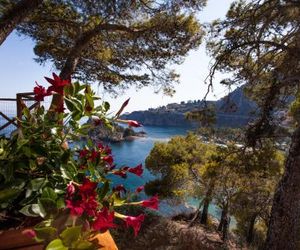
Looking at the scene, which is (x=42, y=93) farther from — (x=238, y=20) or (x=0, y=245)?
(x=238, y=20)

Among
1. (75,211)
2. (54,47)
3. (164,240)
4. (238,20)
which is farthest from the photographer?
(54,47)

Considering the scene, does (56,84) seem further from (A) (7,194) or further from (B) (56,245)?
(B) (56,245)

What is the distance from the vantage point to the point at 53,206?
764 millimetres

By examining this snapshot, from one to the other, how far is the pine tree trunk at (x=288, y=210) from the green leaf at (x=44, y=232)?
505cm

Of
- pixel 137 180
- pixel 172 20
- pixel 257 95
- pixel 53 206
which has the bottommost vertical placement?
pixel 137 180

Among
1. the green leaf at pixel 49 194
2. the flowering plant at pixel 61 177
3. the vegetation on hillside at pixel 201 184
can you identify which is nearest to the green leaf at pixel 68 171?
the flowering plant at pixel 61 177

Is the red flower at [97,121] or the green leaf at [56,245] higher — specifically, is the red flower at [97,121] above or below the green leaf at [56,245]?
above

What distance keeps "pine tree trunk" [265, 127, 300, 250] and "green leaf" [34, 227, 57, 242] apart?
505 centimetres

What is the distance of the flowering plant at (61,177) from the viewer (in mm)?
726

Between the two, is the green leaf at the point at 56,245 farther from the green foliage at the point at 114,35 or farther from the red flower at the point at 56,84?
the green foliage at the point at 114,35

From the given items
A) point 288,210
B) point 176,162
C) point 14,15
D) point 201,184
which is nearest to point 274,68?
point 288,210

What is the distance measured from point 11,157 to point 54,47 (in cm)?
926

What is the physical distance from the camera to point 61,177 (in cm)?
95

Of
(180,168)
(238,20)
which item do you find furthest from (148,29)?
(180,168)
